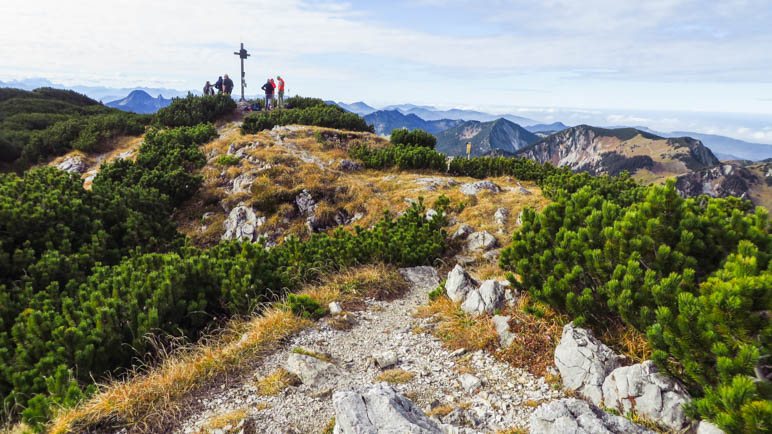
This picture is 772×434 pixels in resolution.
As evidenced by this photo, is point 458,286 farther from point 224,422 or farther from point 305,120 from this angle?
point 305,120

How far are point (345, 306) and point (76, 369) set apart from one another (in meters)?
4.33

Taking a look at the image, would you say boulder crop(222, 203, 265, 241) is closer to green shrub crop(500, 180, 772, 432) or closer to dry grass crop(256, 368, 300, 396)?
dry grass crop(256, 368, 300, 396)

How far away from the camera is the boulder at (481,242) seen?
12.2 meters

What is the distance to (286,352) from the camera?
21.8 ft

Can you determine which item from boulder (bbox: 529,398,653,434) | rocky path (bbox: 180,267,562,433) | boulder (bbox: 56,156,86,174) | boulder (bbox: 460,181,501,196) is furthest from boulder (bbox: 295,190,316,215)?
boulder (bbox: 56,156,86,174)

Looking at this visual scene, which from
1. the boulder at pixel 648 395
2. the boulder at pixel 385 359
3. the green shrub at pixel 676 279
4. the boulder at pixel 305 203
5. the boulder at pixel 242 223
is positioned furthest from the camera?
the boulder at pixel 305 203

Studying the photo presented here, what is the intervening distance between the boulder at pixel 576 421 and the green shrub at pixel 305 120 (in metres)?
24.5

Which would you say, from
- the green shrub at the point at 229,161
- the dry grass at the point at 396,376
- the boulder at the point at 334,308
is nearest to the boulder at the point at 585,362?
the dry grass at the point at 396,376

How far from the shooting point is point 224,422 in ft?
16.2

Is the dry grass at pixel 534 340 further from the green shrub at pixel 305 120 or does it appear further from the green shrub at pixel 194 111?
the green shrub at pixel 194 111

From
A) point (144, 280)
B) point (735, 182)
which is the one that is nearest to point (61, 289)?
point (144, 280)

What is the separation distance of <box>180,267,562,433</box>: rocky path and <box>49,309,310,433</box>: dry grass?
331 millimetres

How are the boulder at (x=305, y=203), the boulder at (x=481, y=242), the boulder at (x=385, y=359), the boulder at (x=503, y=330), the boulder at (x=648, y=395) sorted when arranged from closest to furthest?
the boulder at (x=648, y=395), the boulder at (x=385, y=359), the boulder at (x=503, y=330), the boulder at (x=481, y=242), the boulder at (x=305, y=203)

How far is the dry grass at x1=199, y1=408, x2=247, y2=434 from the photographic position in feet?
16.0
